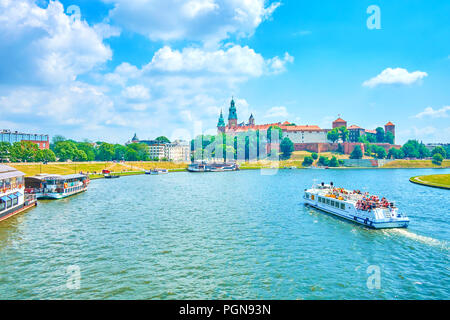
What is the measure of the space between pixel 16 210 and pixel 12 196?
210 cm

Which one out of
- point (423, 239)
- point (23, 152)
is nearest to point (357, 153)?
point (423, 239)

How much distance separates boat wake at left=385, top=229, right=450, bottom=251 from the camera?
29.4m

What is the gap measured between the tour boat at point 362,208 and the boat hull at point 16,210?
42.7 m

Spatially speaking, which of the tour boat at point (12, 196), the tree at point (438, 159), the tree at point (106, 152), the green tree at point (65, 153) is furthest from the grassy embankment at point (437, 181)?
the tree at point (106, 152)

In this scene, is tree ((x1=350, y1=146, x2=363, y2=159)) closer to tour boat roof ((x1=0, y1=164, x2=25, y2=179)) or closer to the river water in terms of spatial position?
the river water

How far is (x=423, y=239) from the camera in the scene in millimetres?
31453

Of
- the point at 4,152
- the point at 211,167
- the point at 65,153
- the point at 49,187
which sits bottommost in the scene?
the point at 49,187

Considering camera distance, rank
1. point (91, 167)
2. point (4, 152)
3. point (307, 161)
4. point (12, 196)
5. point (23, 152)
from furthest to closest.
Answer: point (307, 161) → point (4, 152) → point (23, 152) → point (91, 167) → point (12, 196)

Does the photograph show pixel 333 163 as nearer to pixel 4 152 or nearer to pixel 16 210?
pixel 4 152

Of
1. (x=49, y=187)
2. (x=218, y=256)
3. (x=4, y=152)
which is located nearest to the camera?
(x=218, y=256)

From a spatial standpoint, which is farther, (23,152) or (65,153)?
(65,153)

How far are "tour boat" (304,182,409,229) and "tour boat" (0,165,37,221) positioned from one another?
42834 millimetres

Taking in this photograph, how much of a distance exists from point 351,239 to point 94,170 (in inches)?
4289
